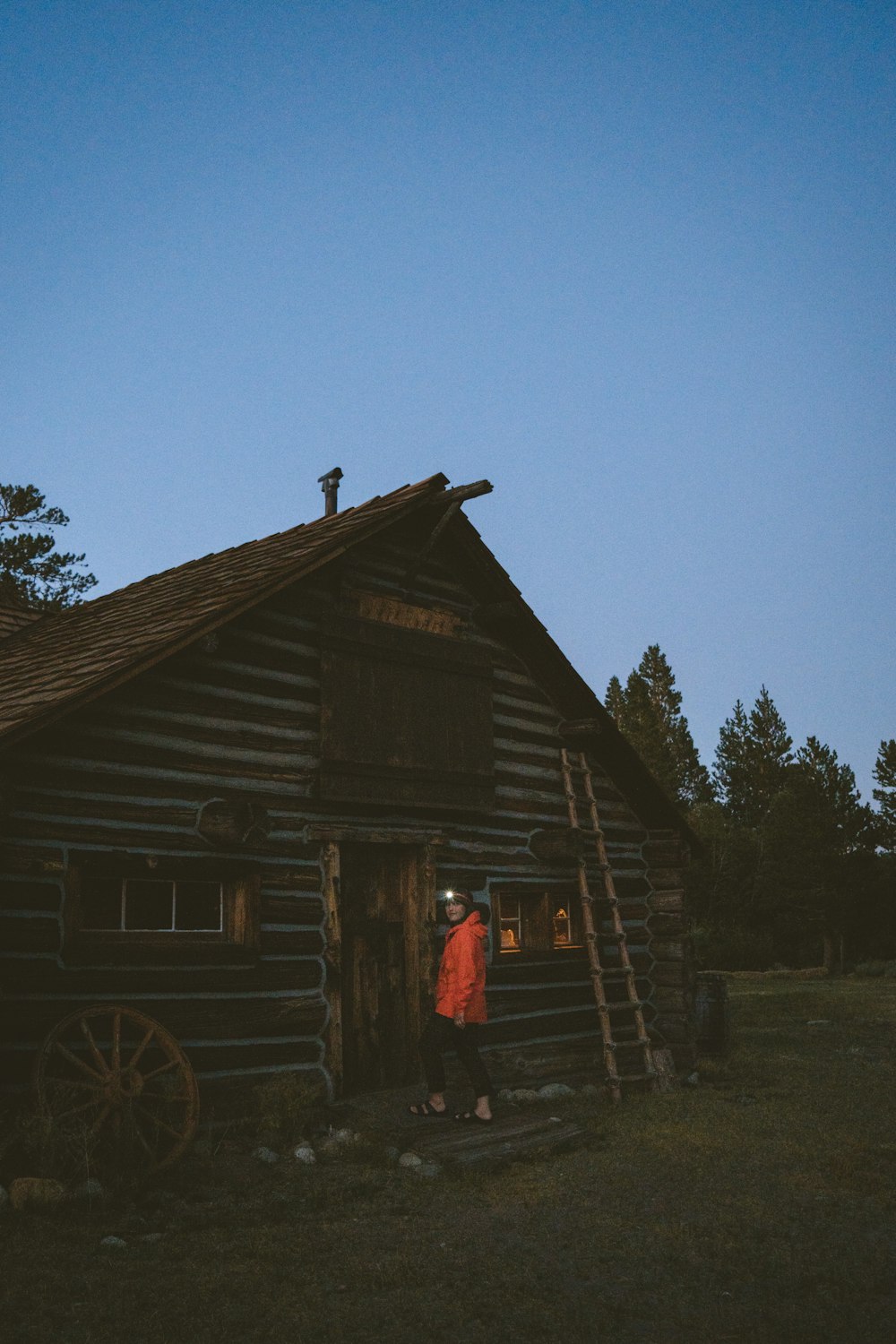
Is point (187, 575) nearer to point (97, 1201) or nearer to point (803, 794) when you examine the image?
point (97, 1201)

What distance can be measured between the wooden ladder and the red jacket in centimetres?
235

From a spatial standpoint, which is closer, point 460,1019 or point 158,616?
point 460,1019

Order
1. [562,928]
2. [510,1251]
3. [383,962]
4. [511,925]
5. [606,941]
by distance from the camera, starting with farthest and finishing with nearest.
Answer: [606,941] < [562,928] < [511,925] < [383,962] < [510,1251]

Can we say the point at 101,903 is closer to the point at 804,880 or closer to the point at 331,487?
the point at 331,487

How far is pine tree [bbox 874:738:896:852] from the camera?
35.7 m

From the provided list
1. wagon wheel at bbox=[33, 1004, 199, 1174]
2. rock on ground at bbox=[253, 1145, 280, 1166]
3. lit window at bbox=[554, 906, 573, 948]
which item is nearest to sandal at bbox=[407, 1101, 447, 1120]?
rock on ground at bbox=[253, 1145, 280, 1166]

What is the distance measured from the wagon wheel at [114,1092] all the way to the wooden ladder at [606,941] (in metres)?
4.56

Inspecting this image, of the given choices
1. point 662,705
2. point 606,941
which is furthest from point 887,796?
point 606,941

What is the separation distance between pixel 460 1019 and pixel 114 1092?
2820 millimetres

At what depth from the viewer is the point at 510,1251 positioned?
18.0ft

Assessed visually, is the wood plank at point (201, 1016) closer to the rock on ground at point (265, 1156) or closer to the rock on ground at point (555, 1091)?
the rock on ground at point (265, 1156)

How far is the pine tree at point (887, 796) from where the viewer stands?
35.7 m

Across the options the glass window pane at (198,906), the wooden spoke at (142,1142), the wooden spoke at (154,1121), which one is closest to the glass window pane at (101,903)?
the glass window pane at (198,906)

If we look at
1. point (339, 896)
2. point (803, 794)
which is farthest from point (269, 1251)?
point (803, 794)
